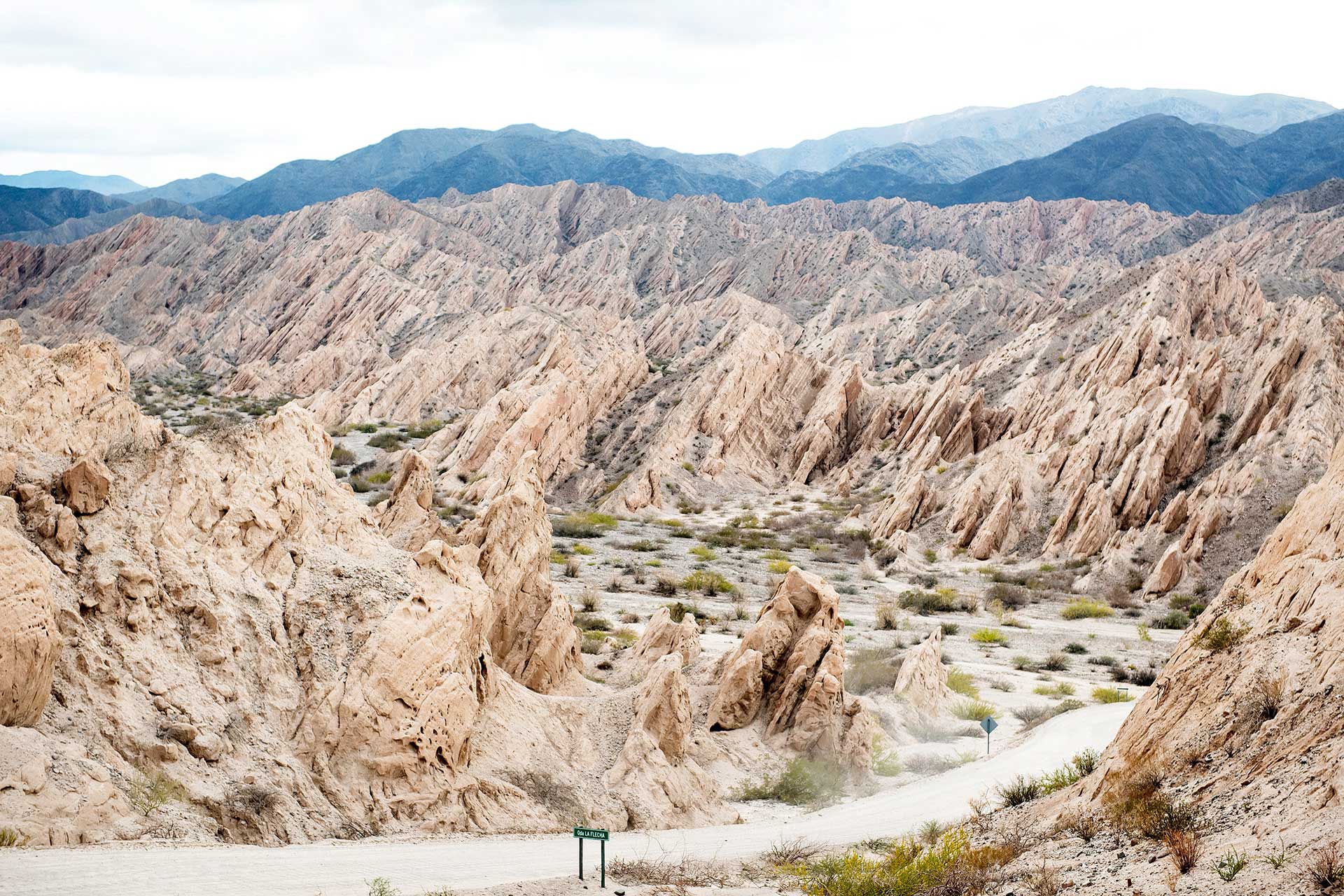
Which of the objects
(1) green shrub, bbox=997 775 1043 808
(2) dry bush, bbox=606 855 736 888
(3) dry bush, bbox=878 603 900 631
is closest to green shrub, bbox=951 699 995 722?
(3) dry bush, bbox=878 603 900 631

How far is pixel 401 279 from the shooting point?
101000 millimetres

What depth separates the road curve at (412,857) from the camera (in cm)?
772

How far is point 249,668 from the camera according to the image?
10945mm

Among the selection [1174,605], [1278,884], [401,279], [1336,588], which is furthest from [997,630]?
[401,279]

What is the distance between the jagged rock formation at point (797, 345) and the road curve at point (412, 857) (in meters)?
4.21

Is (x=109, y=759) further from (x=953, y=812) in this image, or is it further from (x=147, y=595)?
(x=953, y=812)

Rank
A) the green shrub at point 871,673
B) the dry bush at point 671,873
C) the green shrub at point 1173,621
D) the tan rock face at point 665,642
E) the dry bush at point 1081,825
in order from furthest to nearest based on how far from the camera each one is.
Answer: the green shrub at point 1173,621 → the green shrub at point 871,673 → the tan rock face at point 665,642 → the dry bush at point 671,873 → the dry bush at point 1081,825

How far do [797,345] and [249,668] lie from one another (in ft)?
261

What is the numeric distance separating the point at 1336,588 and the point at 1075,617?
73.8 feet

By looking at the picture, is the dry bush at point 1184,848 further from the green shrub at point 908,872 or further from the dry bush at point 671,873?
the dry bush at point 671,873

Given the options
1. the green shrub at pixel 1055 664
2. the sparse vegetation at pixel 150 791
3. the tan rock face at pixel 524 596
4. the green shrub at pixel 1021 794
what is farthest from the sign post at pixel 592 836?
the green shrub at pixel 1055 664

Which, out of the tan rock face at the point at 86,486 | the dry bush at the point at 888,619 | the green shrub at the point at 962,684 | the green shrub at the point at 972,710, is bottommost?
the dry bush at the point at 888,619

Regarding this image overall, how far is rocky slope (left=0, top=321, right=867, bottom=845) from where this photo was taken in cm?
921

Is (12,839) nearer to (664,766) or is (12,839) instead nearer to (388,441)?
(664,766)
